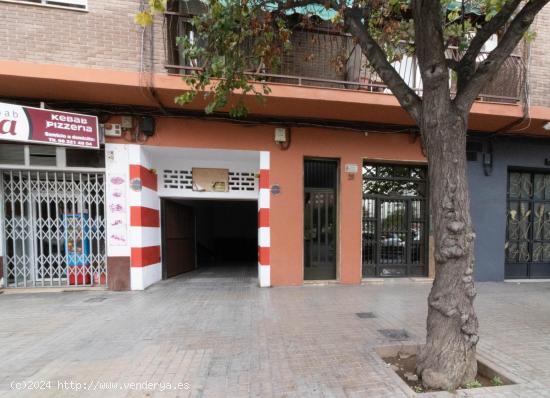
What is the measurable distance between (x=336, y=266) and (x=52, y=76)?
22.1 ft

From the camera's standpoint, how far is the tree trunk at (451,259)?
2691 millimetres

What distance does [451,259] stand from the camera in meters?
2.72

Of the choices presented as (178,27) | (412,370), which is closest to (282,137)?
(178,27)

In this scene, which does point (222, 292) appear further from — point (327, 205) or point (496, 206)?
point (496, 206)

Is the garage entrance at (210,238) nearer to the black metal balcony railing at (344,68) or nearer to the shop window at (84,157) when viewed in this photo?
the shop window at (84,157)

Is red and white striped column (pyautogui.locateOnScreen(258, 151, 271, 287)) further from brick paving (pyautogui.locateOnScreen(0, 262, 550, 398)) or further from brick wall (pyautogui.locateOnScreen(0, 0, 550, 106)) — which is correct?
brick wall (pyautogui.locateOnScreen(0, 0, 550, 106))

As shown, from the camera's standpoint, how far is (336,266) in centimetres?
667

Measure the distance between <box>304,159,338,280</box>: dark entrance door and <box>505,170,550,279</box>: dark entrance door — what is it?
483 cm

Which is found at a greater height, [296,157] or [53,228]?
[296,157]

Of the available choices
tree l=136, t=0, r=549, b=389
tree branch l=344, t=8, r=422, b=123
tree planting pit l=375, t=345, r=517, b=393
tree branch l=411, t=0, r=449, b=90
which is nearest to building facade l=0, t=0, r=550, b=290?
tree branch l=344, t=8, r=422, b=123

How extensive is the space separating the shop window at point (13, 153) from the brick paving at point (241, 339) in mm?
2685

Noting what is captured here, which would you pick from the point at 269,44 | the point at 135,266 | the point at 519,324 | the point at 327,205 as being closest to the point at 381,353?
the point at 519,324

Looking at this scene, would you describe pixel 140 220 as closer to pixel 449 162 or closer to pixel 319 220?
pixel 319 220

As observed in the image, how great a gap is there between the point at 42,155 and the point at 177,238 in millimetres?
3488
